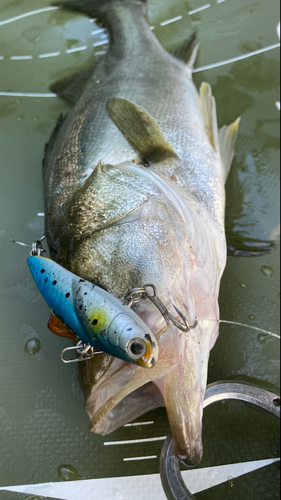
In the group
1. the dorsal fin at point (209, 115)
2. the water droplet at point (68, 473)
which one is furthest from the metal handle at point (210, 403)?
the dorsal fin at point (209, 115)

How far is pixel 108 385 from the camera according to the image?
3.44 ft

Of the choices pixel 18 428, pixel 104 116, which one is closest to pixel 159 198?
pixel 104 116

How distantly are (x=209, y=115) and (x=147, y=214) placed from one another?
1025mm

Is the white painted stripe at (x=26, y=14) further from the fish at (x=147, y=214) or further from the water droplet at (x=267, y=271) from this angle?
the water droplet at (x=267, y=271)

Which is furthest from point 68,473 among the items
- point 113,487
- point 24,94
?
point 24,94

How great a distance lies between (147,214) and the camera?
4.17 ft

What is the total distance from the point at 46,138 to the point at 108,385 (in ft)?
5.51

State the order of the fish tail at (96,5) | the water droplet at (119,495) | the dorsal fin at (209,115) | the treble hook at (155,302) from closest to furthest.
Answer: the treble hook at (155,302) → the water droplet at (119,495) → the dorsal fin at (209,115) → the fish tail at (96,5)

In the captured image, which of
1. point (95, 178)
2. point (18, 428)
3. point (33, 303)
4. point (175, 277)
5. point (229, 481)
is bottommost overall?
point (229, 481)

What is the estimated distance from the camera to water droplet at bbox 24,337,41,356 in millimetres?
1538

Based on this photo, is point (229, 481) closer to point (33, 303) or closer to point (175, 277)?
point (175, 277)

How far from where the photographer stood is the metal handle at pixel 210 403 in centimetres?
129

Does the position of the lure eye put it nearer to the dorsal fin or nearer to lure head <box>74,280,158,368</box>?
lure head <box>74,280,158,368</box>

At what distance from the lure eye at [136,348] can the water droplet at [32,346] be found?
83cm
